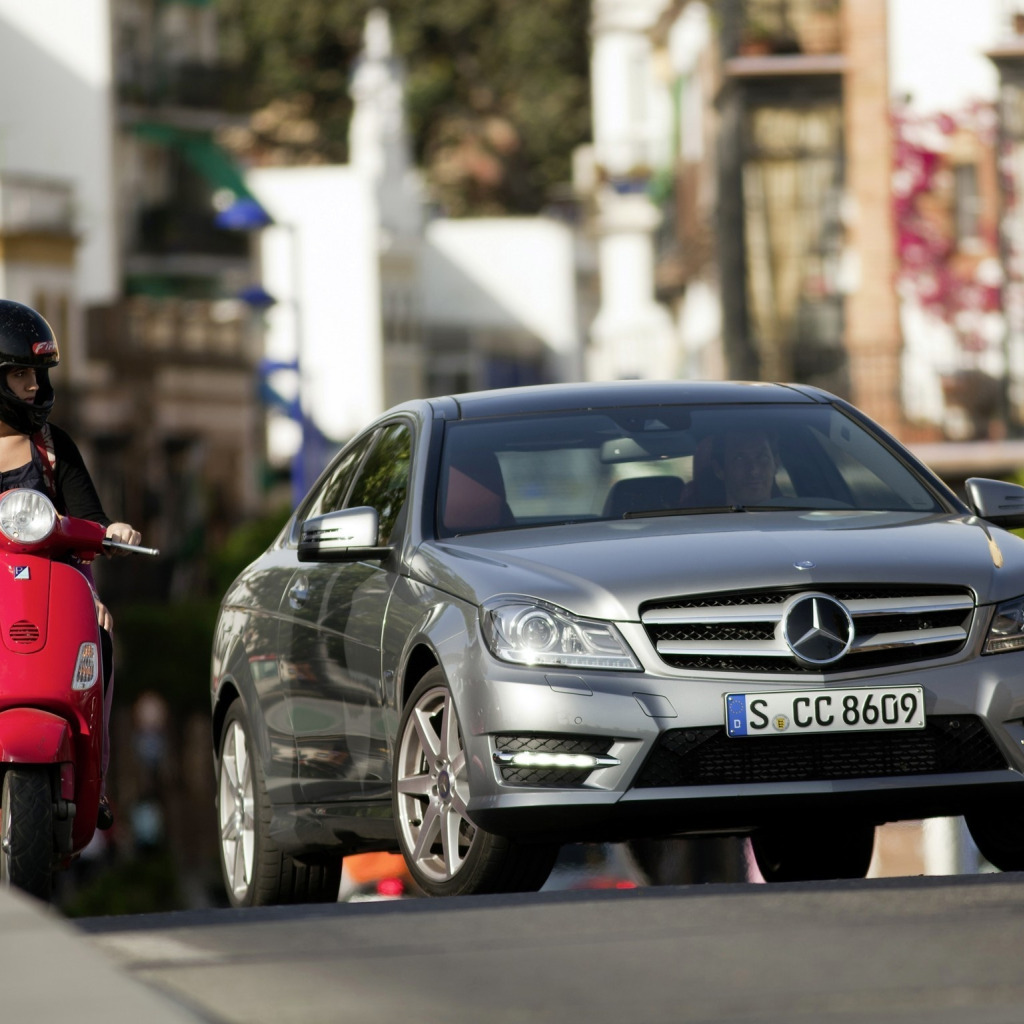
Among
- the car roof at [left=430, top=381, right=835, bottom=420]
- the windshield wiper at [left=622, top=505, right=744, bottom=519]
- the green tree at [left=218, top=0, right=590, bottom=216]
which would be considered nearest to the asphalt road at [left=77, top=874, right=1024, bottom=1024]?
the windshield wiper at [left=622, top=505, right=744, bottom=519]

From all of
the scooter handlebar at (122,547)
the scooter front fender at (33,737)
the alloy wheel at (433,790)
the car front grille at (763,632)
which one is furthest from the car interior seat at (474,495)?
the scooter front fender at (33,737)

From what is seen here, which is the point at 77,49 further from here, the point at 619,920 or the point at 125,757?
the point at 619,920

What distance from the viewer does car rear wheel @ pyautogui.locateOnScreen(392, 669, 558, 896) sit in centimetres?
872

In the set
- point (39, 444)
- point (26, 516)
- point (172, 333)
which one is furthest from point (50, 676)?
point (172, 333)

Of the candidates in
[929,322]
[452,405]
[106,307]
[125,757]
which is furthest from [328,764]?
[106,307]

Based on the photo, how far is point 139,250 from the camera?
68.4 metres

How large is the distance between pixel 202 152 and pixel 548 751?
62.2 meters

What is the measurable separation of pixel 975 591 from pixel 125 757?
44.8m

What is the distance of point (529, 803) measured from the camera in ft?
27.9

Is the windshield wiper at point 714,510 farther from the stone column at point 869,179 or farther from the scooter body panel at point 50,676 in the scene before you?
the stone column at point 869,179

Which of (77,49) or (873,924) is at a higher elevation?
(77,49)

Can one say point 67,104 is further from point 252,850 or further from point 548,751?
point 548,751

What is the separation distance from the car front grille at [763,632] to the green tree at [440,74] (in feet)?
217

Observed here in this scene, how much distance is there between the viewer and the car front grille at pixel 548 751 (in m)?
8.46
